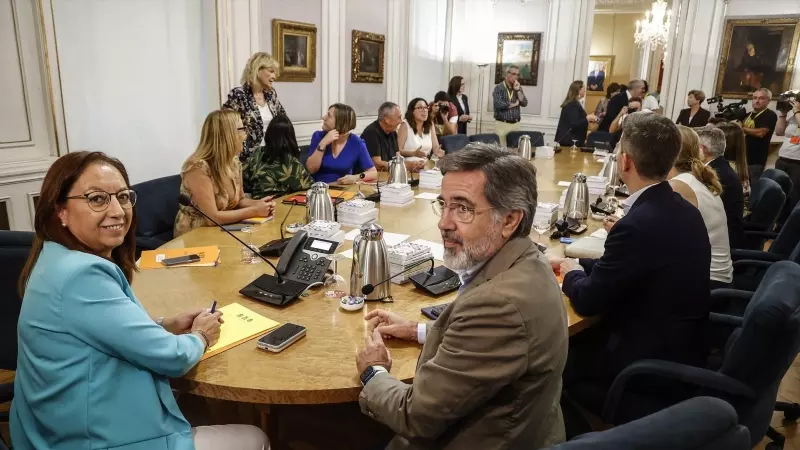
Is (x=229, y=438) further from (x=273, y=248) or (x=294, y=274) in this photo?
(x=273, y=248)

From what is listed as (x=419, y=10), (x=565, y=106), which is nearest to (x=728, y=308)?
(x=565, y=106)

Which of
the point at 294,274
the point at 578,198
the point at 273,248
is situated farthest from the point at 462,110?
the point at 294,274

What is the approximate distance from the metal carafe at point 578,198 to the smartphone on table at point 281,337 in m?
1.99

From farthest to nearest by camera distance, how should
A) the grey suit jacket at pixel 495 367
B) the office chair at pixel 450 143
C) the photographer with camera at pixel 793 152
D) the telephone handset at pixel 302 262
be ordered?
1. the office chair at pixel 450 143
2. the photographer with camera at pixel 793 152
3. the telephone handset at pixel 302 262
4. the grey suit jacket at pixel 495 367

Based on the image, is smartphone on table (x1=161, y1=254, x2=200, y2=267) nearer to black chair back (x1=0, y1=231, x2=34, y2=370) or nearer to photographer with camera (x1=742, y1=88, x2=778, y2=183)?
black chair back (x1=0, y1=231, x2=34, y2=370)

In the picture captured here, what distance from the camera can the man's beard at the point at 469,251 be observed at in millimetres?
1241

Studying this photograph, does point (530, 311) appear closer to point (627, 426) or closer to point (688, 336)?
point (627, 426)

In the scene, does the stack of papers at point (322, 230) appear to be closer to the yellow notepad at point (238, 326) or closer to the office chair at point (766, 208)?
the yellow notepad at point (238, 326)

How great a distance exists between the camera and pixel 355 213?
2850 millimetres

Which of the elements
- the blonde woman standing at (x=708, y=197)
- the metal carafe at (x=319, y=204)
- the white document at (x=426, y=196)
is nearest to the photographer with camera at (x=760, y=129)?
the blonde woman standing at (x=708, y=197)

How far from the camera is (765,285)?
1.81m

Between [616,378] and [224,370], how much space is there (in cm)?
119

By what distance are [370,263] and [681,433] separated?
1185mm

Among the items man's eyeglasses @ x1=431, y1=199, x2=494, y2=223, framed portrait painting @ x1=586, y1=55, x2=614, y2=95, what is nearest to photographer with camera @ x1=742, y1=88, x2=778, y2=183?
man's eyeglasses @ x1=431, y1=199, x2=494, y2=223
